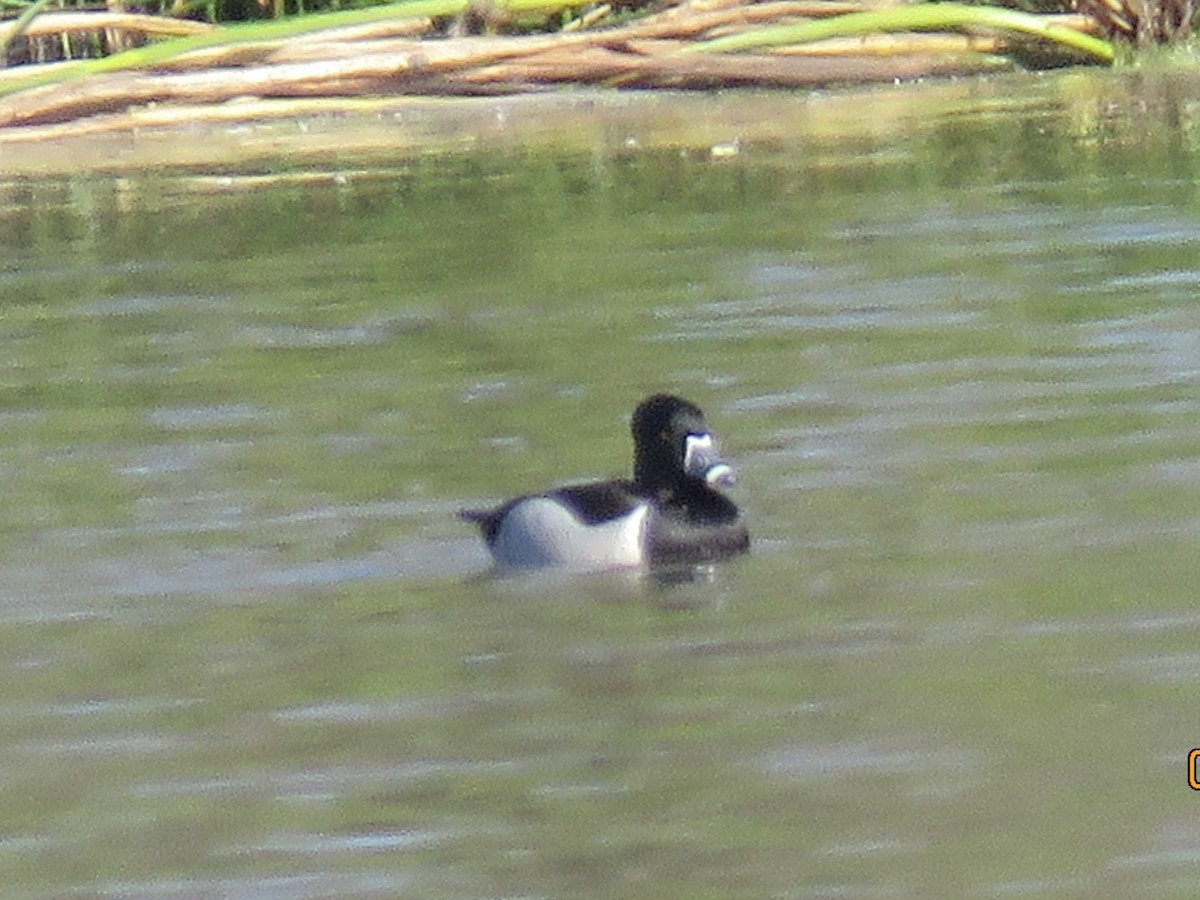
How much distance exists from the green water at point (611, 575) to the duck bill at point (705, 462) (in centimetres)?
22

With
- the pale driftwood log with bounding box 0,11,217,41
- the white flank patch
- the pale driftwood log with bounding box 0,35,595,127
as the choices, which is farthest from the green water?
the pale driftwood log with bounding box 0,11,217,41

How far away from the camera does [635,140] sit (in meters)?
17.8

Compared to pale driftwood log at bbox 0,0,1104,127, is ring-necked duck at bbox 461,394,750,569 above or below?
below

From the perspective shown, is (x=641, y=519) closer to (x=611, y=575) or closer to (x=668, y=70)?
(x=611, y=575)

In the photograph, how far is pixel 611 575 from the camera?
27.1 ft

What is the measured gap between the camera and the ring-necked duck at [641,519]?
8164mm

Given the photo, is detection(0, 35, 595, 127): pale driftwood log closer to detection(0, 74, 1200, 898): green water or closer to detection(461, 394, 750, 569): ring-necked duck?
detection(0, 74, 1200, 898): green water

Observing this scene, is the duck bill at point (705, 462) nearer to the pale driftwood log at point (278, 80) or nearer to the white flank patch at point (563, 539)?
the white flank patch at point (563, 539)

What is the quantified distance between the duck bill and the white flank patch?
154mm

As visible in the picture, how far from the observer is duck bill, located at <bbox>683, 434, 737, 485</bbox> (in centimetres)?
823

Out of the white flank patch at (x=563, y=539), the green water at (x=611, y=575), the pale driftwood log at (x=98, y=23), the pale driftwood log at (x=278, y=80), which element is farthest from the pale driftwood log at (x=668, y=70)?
the white flank patch at (x=563, y=539)

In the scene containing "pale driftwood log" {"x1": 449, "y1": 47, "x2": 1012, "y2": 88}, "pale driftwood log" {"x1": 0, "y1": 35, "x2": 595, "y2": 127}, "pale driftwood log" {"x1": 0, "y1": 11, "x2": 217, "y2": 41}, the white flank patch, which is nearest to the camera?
the white flank patch

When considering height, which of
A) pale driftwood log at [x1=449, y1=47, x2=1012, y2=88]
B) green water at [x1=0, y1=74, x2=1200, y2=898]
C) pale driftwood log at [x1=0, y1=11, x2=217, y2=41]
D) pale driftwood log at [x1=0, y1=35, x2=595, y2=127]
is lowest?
green water at [x1=0, y1=74, x2=1200, y2=898]

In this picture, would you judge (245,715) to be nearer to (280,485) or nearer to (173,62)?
(280,485)
